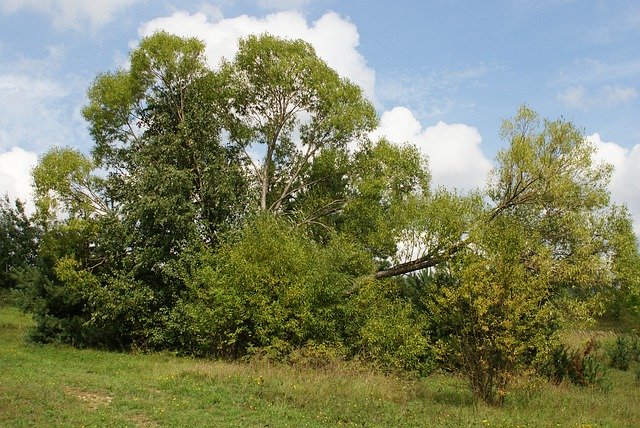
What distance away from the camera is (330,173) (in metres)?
29.6

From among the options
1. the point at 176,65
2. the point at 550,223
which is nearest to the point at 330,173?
the point at 176,65

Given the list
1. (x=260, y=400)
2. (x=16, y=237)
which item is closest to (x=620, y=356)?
(x=260, y=400)

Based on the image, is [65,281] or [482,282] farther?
[65,281]

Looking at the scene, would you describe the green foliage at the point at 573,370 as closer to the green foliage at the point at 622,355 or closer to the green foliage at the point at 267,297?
the green foliage at the point at 622,355

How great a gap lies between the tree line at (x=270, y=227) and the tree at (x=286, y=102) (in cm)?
10

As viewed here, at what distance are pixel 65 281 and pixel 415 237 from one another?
1454 cm

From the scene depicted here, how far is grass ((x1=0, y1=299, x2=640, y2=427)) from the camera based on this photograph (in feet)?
38.5

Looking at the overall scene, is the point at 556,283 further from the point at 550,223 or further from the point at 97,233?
the point at 97,233

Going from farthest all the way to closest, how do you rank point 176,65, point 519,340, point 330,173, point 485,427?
1. point 330,173
2. point 176,65
3. point 519,340
4. point 485,427

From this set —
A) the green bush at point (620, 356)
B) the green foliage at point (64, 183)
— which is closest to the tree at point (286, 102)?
the green foliage at point (64, 183)

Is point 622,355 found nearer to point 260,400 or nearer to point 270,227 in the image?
point 270,227

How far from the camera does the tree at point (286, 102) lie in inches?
1087

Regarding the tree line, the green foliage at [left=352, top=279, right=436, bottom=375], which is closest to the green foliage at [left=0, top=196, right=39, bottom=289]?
the tree line

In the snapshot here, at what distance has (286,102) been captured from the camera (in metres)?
28.4
